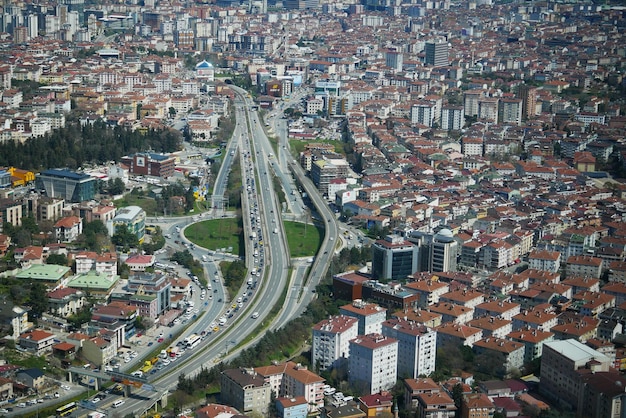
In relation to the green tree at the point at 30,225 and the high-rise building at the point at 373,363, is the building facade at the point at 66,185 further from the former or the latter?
the high-rise building at the point at 373,363

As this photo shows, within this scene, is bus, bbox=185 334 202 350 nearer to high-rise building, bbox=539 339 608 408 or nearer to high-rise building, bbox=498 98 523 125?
high-rise building, bbox=539 339 608 408

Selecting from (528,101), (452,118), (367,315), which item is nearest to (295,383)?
(367,315)

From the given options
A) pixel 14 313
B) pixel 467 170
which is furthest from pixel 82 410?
pixel 467 170

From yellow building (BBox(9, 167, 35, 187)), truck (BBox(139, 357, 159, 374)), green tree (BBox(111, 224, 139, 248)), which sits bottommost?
truck (BBox(139, 357, 159, 374))

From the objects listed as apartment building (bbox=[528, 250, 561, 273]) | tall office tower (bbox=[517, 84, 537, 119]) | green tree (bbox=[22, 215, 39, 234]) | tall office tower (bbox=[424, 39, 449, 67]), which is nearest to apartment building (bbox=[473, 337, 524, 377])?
apartment building (bbox=[528, 250, 561, 273])

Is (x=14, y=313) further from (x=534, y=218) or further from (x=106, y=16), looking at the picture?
(x=106, y=16)

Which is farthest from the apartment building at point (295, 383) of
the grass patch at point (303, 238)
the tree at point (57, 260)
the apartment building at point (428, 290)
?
the grass patch at point (303, 238)
